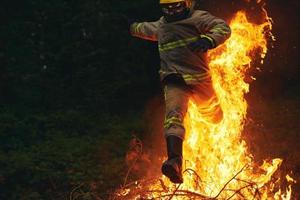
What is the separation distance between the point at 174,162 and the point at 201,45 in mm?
1118

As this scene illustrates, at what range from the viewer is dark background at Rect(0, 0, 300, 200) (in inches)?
418

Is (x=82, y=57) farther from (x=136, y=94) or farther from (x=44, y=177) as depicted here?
(x=44, y=177)

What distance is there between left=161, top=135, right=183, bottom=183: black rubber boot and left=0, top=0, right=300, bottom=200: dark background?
13.2 feet

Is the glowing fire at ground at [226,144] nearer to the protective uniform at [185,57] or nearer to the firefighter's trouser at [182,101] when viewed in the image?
the firefighter's trouser at [182,101]

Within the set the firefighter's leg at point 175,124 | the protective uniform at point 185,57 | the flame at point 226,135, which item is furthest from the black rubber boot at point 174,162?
the flame at point 226,135

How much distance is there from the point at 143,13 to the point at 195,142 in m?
4.87

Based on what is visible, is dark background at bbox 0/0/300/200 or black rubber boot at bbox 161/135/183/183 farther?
dark background at bbox 0/0/300/200

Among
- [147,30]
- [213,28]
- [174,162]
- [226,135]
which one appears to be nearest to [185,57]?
[213,28]

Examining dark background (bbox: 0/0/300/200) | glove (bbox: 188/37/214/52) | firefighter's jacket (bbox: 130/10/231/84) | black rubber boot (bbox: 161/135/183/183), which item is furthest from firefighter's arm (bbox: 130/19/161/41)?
dark background (bbox: 0/0/300/200)

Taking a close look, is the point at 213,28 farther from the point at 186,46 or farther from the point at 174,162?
the point at 174,162

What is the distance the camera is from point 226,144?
7.43m

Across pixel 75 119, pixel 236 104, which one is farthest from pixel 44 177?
pixel 236 104

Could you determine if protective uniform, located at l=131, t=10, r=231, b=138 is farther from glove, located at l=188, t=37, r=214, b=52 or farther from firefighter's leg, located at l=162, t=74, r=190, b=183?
glove, located at l=188, t=37, r=214, b=52

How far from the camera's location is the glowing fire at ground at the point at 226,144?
695 centimetres
